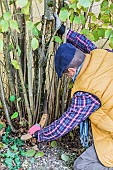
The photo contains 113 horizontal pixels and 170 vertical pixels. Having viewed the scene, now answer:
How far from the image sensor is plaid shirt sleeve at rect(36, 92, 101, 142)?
228cm

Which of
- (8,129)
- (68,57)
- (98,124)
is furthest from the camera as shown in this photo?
(8,129)

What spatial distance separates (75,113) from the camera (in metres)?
2.33

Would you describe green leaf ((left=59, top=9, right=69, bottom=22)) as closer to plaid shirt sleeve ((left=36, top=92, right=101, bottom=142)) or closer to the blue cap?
the blue cap

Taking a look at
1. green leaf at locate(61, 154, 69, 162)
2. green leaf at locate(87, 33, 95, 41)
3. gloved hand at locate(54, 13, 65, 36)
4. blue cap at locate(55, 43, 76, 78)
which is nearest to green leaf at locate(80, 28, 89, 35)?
green leaf at locate(87, 33, 95, 41)

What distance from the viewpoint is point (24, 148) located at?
2926 millimetres

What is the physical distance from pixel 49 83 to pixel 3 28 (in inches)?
41.3

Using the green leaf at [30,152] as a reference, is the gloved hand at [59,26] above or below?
above

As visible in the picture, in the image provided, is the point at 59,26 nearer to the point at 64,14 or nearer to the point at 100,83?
the point at 64,14

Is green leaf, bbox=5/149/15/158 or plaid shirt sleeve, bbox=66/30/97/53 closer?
plaid shirt sleeve, bbox=66/30/97/53

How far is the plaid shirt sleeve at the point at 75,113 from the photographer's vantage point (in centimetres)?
228

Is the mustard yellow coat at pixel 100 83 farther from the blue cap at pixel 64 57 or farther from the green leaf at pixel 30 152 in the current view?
the green leaf at pixel 30 152

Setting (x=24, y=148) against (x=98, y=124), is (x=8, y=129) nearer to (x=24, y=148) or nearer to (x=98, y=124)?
(x=24, y=148)

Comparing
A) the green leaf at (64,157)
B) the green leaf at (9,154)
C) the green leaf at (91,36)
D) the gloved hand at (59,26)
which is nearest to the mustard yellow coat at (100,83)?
the green leaf at (91,36)

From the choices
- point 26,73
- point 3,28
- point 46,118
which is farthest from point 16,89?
point 3,28
